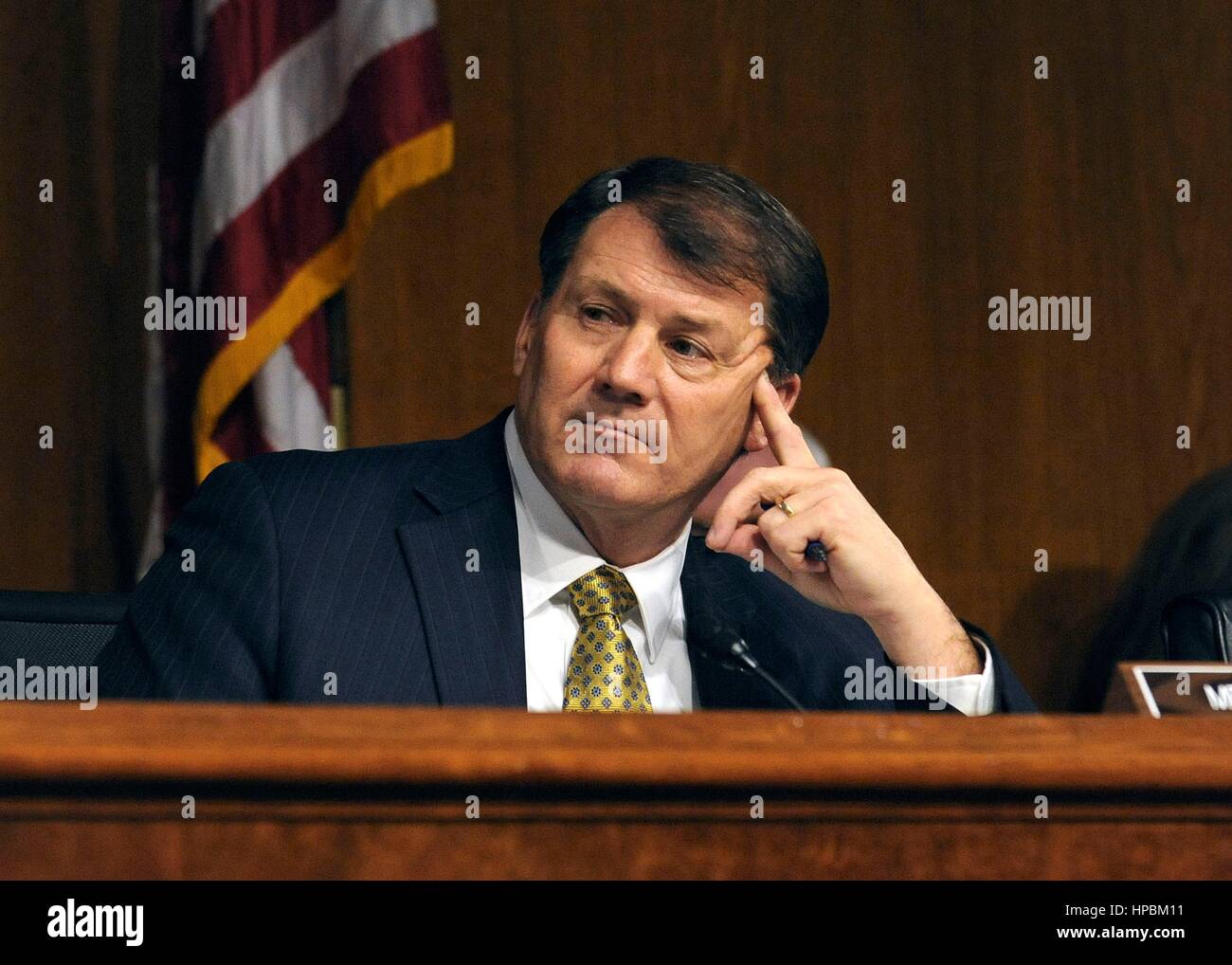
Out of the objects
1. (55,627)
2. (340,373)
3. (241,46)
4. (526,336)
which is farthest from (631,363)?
(340,373)

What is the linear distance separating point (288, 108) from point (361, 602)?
1.49 m

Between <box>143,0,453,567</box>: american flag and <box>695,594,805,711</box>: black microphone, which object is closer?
<box>695,594,805,711</box>: black microphone

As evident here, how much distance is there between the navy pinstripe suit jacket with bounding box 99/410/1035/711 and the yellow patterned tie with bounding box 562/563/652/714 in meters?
0.07

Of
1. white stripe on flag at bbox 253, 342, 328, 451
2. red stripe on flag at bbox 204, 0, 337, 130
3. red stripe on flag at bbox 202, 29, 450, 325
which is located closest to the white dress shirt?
white stripe on flag at bbox 253, 342, 328, 451

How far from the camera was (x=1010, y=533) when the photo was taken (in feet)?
11.1

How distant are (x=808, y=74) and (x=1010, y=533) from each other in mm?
1130

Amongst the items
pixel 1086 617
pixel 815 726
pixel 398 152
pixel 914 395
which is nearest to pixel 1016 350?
pixel 914 395

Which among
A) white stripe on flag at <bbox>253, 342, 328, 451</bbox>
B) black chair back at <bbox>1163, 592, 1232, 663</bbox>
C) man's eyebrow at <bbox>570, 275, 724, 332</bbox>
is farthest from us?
white stripe on flag at <bbox>253, 342, 328, 451</bbox>

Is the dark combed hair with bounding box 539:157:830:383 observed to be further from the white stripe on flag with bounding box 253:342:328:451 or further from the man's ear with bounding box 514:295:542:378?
the white stripe on flag with bounding box 253:342:328:451

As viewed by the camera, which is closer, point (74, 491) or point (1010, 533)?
point (74, 491)

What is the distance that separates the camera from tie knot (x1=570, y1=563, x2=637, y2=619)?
1724mm

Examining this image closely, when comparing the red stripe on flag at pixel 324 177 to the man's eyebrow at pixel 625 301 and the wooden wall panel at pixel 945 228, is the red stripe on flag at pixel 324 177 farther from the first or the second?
the man's eyebrow at pixel 625 301

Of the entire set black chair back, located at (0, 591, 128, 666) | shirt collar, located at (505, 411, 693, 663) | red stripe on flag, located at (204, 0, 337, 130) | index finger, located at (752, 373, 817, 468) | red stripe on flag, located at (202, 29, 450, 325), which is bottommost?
black chair back, located at (0, 591, 128, 666)
